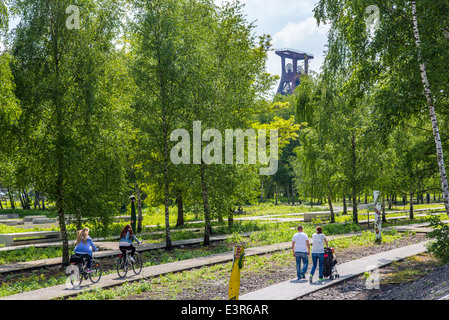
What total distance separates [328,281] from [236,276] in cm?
425

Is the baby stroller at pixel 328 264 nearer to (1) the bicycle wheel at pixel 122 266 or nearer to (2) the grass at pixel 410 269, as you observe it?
(2) the grass at pixel 410 269

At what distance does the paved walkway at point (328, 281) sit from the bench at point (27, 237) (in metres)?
15.8

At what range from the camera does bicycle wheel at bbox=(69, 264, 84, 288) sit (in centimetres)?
1145

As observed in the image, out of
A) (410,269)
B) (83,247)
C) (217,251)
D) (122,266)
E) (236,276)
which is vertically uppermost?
(83,247)

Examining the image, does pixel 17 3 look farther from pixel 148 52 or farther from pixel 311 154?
pixel 311 154

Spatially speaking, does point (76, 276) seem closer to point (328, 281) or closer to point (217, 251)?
point (328, 281)

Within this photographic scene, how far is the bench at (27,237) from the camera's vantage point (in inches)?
819

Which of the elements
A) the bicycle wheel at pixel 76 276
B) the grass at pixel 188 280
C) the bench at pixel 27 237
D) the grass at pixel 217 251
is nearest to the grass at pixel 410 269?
the grass at pixel 188 280

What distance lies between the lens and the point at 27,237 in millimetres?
22578

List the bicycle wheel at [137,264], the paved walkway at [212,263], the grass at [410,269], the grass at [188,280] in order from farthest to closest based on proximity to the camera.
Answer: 1. the bicycle wheel at [137,264]
2. the grass at [410,269]
3. the grass at [188,280]
4. the paved walkway at [212,263]

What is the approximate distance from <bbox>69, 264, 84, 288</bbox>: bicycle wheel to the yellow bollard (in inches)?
204

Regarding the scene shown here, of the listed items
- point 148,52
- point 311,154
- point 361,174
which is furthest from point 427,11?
point 311,154

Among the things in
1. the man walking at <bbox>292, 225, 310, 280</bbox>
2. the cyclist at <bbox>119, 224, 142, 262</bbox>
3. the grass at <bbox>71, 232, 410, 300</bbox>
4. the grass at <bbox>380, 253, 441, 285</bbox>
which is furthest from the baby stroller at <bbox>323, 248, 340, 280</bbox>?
the cyclist at <bbox>119, 224, 142, 262</bbox>

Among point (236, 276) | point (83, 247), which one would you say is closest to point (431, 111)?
point (236, 276)
